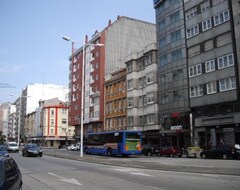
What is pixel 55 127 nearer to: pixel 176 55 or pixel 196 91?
pixel 176 55

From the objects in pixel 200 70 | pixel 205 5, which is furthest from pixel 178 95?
pixel 205 5

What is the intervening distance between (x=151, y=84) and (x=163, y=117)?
7.01m

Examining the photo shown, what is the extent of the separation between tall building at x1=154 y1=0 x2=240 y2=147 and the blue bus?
33.6ft

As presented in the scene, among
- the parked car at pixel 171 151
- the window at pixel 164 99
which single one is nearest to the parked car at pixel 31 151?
the parked car at pixel 171 151

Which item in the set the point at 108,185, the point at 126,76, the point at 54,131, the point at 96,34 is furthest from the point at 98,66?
the point at 108,185

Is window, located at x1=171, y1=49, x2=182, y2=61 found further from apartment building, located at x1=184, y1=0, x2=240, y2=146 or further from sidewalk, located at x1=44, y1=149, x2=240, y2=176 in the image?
sidewalk, located at x1=44, y1=149, x2=240, y2=176

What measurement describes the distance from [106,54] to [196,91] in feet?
111

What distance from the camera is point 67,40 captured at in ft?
116

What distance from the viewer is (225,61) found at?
40.8 meters

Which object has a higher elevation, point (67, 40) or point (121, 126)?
point (67, 40)

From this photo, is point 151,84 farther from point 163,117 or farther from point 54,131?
point 54,131

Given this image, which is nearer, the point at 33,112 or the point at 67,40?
the point at 67,40

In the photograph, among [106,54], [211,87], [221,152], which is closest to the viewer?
[221,152]

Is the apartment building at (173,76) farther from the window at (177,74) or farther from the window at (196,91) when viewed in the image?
the window at (196,91)
